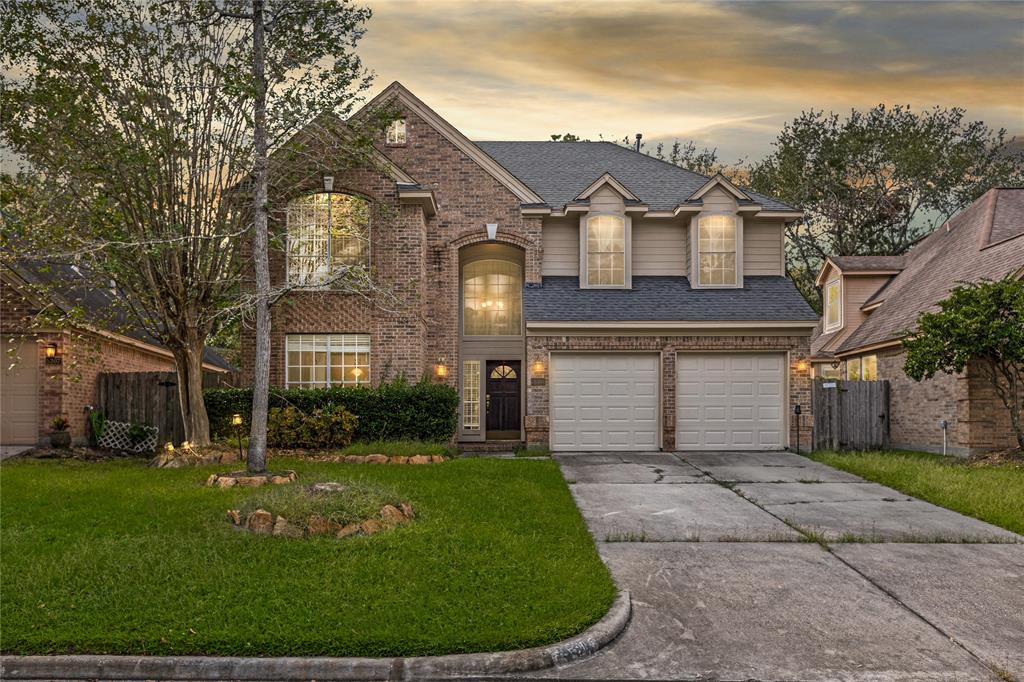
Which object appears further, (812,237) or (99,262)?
(812,237)

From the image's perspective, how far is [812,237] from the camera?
1410 inches

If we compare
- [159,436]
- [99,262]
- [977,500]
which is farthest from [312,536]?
[159,436]

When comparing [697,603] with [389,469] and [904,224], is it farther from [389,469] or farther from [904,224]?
[904,224]

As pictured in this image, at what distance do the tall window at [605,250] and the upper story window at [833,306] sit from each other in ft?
34.2

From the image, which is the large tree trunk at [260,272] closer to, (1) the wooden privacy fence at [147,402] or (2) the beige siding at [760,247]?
(1) the wooden privacy fence at [147,402]

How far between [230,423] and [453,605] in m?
11.7

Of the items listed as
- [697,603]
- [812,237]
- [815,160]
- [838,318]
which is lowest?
[697,603]

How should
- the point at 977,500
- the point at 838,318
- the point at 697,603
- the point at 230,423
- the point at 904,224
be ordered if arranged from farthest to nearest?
1. the point at 904,224
2. the point at 838,318
3. the point at 230,423
4. the point at 977,500
5. the point at 697,603

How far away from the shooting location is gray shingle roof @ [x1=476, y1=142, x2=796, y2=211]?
20.2 meters

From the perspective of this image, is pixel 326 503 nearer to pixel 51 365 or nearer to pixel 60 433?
pixel 60 433

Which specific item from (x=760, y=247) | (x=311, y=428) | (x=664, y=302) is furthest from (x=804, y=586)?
(x=760, y=247)

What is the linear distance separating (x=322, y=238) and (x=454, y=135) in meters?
4.33

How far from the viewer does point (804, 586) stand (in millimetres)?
6945

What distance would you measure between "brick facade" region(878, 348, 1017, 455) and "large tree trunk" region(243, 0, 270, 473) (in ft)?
48.5
